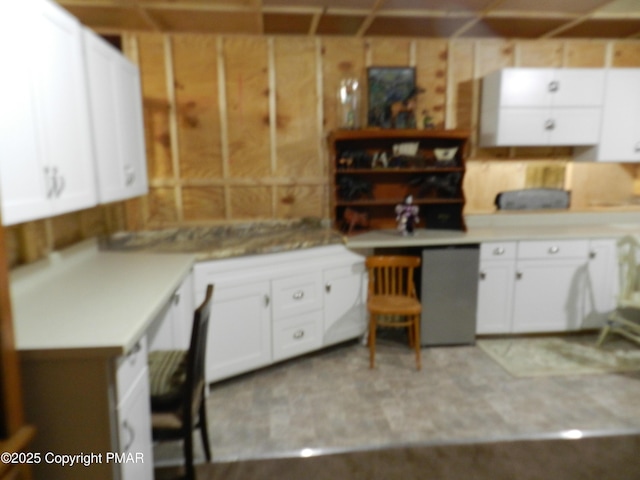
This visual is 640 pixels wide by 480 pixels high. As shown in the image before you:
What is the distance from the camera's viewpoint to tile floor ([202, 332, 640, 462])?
91.7 inches

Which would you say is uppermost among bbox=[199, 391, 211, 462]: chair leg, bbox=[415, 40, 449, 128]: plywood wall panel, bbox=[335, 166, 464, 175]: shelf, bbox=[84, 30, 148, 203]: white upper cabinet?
bbox=[415, 40, 449, 128]: plywood wall panel

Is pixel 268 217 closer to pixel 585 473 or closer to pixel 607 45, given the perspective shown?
pixel 585 473

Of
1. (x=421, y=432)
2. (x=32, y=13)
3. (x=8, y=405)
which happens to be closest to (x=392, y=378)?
(x=421, y=432)

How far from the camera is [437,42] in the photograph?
369 cm

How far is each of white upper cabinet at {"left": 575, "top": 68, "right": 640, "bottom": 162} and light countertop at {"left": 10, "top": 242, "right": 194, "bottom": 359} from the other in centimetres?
336

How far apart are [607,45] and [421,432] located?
142 inches

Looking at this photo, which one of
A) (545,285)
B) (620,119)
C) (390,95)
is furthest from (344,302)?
(620,119)

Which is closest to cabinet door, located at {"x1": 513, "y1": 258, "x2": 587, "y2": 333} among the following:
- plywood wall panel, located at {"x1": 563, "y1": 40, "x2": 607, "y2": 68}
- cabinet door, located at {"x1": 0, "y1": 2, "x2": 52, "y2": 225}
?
plywood wall panel, located at {"x1": 563, "y1": 40, "x2": 607, "y2": 68}

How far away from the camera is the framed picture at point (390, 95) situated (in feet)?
11.7

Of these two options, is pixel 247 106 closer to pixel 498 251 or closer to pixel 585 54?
pixel 498 251

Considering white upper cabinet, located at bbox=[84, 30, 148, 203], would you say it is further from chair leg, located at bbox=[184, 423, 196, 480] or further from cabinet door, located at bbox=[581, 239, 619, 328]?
cabinet door, located at bbox=[581, 239, 619, 328]

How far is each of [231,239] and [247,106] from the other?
1085mm

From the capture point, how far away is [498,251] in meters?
3.36

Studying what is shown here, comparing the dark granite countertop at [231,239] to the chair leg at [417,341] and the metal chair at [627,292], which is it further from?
the metal chair at [627,292]
